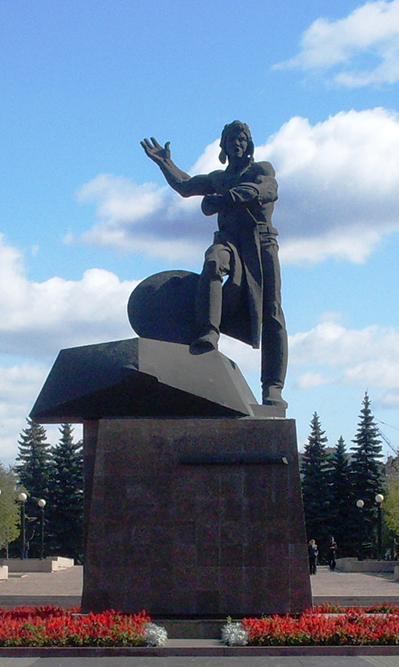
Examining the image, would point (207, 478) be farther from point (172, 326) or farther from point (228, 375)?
point (172, 326)

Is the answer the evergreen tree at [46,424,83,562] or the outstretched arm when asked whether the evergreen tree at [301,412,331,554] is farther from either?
the outstretched arm

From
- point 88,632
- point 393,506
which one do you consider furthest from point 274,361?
point 393,506

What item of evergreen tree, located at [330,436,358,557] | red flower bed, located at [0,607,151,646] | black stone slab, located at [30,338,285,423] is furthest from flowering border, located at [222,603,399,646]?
evergreen tree, located at [330,436,358,557]

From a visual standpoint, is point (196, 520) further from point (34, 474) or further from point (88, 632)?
point (34, 474)

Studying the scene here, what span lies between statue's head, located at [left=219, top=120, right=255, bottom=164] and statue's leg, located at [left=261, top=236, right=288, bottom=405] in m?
1.06

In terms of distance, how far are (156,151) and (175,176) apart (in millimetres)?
432

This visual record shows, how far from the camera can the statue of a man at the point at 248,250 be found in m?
10.8

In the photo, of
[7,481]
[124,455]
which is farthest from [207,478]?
[7,481]

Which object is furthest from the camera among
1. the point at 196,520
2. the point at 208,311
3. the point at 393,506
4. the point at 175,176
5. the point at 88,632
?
the point at 393,506

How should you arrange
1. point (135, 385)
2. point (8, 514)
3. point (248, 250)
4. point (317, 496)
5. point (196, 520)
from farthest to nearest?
1. point (317, 496)
2. point (8, 514)
3. point (248, 250)
4. point (135, 385)
5. point (196, 520)

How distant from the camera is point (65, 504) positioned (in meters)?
41.0

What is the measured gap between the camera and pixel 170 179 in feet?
38.0

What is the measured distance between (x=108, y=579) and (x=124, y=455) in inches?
46.2

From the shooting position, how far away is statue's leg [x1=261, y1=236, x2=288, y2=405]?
1094 centimetres
